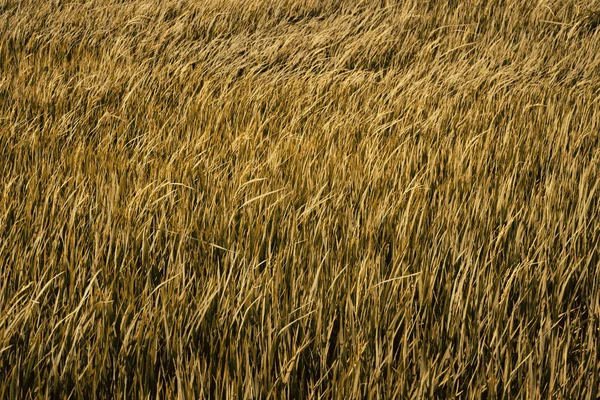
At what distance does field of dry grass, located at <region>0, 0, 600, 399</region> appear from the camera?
4.03ft

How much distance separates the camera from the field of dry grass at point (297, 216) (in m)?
1.23

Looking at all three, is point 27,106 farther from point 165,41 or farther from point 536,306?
point 536,306

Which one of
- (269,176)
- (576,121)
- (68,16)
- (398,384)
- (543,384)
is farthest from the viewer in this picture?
(68,16)

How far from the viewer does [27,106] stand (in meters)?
2.71

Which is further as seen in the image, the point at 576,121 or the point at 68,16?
the point at 68,16

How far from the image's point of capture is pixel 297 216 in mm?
1699

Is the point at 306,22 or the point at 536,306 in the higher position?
the point at 306,22

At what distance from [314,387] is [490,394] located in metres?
0.31

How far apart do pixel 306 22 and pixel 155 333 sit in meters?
3.12

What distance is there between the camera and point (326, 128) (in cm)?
248

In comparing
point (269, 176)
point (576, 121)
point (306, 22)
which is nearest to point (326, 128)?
point (269, 176)

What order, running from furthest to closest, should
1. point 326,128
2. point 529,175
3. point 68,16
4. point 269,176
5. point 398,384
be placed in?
point 68,16 < point 326,128 < point 529,175 < point 269,176 < point 398,384

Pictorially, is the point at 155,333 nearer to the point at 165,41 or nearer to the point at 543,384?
the point at 543,384

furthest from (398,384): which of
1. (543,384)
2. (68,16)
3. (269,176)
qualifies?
(68,16)
